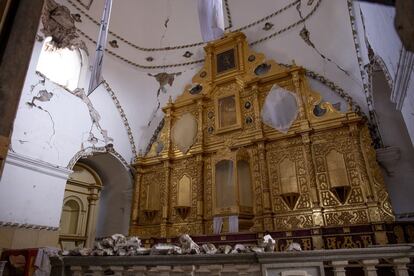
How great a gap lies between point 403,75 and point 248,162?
477cm

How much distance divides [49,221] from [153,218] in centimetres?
290

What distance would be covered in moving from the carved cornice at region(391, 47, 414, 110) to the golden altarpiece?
299 centimetres

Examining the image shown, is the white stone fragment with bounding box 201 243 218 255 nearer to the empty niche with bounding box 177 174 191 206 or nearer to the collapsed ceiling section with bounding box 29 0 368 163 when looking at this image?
the empty niche with bounding box 177 174 191 206

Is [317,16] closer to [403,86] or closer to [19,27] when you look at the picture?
[403,86]

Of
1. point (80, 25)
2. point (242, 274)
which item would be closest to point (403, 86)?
point (242, 274)

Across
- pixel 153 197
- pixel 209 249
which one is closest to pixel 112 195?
pixel 153 197

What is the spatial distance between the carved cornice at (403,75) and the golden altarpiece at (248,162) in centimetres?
299

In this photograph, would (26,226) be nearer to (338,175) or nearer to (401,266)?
(401,266)

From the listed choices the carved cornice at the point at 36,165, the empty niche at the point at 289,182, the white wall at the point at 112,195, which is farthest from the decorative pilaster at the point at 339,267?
the white wall at the point at 112,195

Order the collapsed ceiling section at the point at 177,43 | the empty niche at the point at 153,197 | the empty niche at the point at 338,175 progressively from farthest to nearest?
1. the empty niche at the point at 153,197
2. the collapsed ceiling section at the point at 177,43
3. the empty niche at the point at 338,175

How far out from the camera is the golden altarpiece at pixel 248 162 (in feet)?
20.6

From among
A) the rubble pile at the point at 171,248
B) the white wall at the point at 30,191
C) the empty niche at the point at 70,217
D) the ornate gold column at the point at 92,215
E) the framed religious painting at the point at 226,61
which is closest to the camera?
the rubble pile at the point at 171,248

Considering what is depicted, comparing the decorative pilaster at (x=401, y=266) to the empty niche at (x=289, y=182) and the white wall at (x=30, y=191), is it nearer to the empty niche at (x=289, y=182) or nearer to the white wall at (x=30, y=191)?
the empty niche at (x=289, y=182)

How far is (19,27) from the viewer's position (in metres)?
1.67
